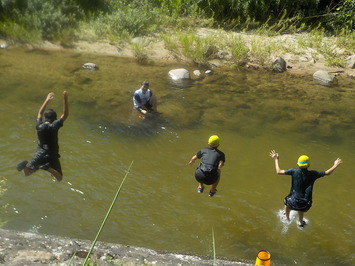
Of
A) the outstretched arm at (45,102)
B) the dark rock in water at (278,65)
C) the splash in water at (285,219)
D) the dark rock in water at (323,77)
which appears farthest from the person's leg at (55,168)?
the dark rock in water at (323,77)

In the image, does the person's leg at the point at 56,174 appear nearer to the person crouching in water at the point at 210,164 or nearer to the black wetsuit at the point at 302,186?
the person crouching in water at the point at 210,164

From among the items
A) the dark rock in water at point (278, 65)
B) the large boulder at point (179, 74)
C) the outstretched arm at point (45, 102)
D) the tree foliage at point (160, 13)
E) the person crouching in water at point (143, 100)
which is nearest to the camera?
the outstretched arm at point (45, 102)

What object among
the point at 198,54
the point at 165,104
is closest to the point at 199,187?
the point at 165,104

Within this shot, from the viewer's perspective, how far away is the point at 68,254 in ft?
17.0

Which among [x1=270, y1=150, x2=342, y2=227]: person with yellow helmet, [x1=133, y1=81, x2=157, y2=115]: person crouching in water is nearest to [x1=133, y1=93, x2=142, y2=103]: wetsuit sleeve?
[x1=133, y1=81, x2=157, y2=115]: person crouching in water

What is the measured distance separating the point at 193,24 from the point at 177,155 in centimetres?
873

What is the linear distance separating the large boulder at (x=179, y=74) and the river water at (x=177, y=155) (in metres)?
0.37

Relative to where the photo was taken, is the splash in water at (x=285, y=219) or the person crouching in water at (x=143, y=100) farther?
the person crouching in water at (x=143, y=100)

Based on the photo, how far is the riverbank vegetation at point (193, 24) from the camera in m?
15.2

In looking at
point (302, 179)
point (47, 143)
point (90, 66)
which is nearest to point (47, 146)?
point (47, 143)

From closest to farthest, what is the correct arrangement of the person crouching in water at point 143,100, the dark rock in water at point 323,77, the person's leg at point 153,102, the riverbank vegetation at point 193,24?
the person crouching in water at point 143,100 < the person's leg at point 153,102 < the dark rock in water at point 323,77 < the riverbank vegetation at point 193,24

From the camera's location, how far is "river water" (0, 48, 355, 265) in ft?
23.6

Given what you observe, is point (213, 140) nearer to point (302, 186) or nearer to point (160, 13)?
point (302, 186)

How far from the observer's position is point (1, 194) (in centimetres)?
755
